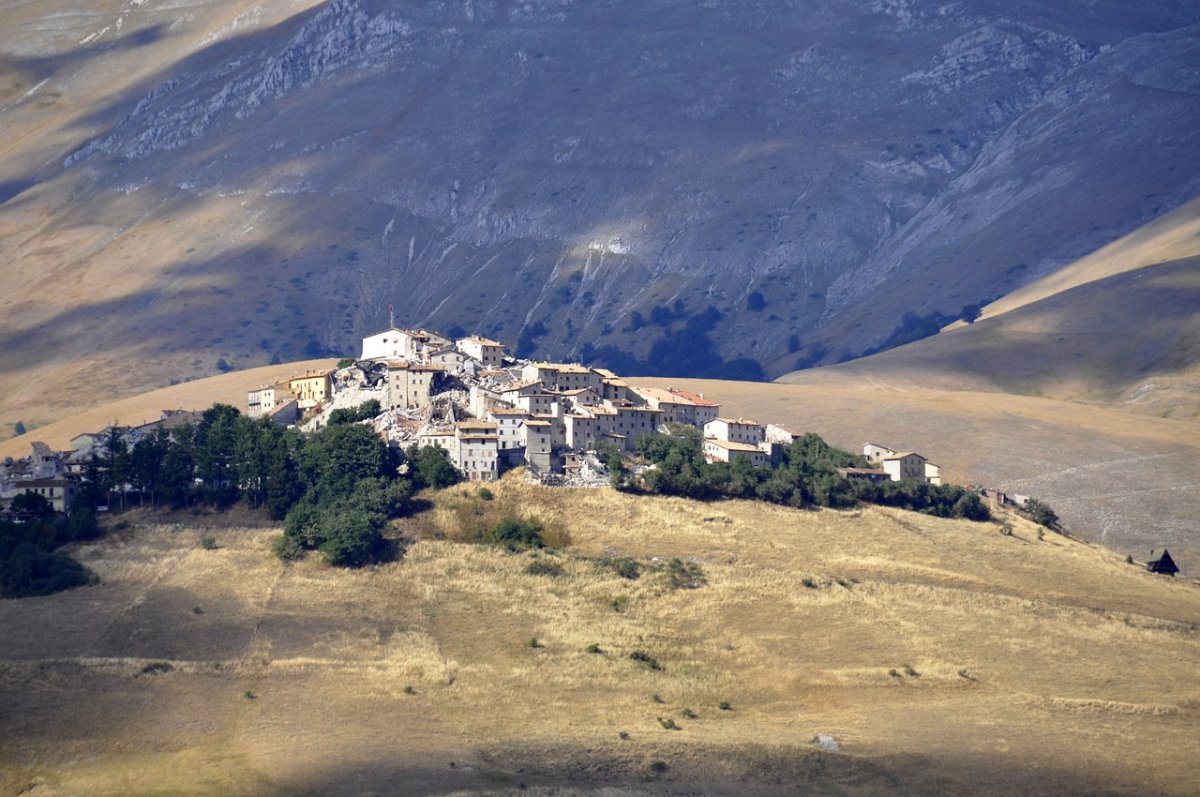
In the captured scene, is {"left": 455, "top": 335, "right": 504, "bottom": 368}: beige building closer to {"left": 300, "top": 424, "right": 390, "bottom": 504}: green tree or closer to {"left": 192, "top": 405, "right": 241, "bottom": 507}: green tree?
{"left": 300, "top": 424, "right": 390, "bottom": 504}: green tree

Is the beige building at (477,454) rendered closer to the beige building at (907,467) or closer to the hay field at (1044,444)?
the beige building at (907,467)

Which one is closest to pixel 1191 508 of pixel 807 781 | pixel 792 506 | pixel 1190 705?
pixel 792 506

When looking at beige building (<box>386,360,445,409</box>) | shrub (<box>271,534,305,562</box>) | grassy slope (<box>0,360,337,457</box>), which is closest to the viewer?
shrub (<box>271,534,305,562</box>)

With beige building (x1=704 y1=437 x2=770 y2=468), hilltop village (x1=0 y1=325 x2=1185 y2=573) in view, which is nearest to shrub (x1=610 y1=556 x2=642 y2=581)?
hilltop village (x1=0 y1=325 x2=1185 y2=573)

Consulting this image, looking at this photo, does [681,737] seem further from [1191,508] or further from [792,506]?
[1191,508]

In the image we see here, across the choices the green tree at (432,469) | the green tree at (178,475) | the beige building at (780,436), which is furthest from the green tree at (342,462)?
the beige building at (780,436)

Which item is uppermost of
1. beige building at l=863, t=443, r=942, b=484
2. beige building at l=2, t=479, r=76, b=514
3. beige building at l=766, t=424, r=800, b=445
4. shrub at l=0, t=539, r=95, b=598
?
beige building at l=766, t=424, r=800, b=445
